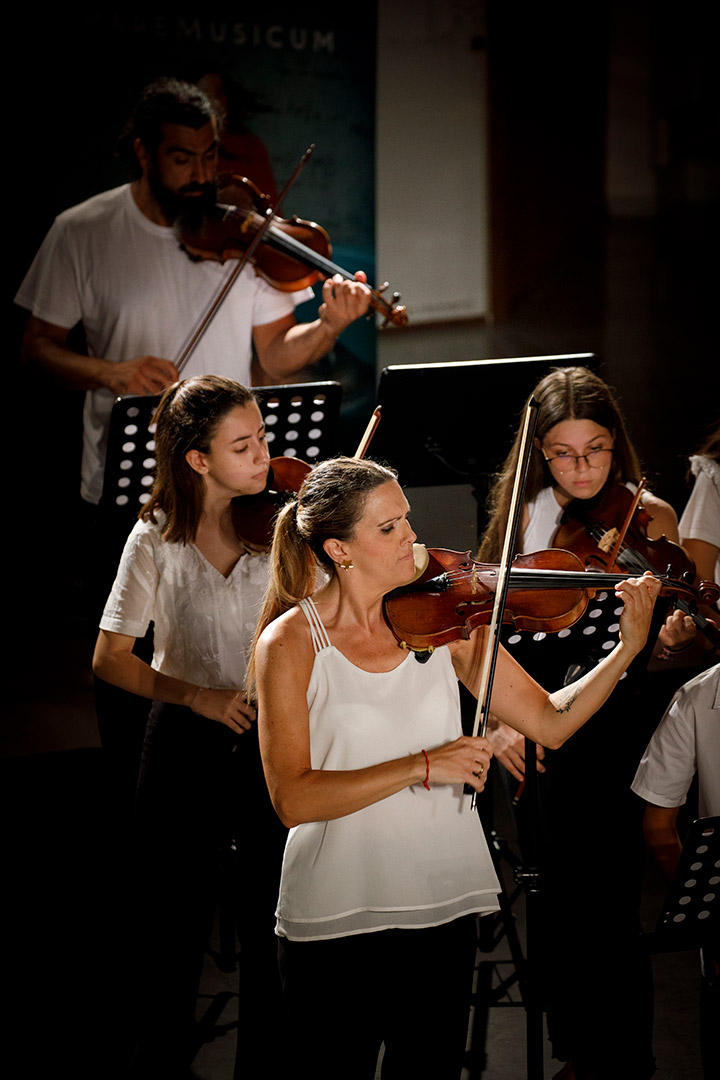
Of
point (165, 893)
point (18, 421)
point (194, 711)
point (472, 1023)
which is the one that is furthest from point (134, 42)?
point (472, 1023)

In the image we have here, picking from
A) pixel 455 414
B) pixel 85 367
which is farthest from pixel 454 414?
pixel 85 367

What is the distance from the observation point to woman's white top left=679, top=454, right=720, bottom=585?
9.91ft

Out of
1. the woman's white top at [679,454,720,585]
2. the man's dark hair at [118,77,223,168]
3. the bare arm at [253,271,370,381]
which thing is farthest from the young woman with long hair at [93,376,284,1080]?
the man's dark hair at [118,77,223,168]

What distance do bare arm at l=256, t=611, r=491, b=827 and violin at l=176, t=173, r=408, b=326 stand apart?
1.80 metres

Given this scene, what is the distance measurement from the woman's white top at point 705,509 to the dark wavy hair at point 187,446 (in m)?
1.18

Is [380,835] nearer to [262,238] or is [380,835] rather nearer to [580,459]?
[580,459]

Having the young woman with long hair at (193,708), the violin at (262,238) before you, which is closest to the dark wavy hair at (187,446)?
the young woman with long hair at (193,708)

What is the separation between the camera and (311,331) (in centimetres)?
358

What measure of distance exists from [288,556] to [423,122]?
18.2 ft

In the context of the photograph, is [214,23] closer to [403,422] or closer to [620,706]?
[403,422]

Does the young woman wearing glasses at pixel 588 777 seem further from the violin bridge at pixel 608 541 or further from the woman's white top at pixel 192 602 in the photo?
the woman's white top at pixel 192 602

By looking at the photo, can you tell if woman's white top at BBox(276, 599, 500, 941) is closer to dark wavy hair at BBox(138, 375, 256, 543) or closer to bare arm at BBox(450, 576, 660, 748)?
bare arm at BBox(450, 576, 660, 748)

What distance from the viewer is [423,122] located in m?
6.96

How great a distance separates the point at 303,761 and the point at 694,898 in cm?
66
